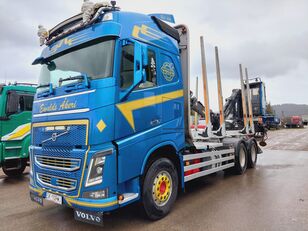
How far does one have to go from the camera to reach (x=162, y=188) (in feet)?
13.2

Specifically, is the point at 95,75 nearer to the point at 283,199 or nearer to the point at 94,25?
the point at 94,25

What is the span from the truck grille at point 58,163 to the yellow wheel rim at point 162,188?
131 cm

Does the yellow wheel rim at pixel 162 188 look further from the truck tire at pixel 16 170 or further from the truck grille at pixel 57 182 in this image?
the truck tire at pixel 16 170

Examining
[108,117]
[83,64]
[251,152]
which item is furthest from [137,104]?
[251,152]

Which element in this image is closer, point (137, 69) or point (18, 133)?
point (137, 69)

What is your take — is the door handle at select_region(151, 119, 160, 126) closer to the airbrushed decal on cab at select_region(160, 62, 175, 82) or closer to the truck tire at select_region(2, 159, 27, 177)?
the airbrushed decal on cab at select_region(160, 62, 175, 82)

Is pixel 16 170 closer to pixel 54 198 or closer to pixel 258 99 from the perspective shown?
pixel 54 198

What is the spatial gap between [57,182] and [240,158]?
5685mm

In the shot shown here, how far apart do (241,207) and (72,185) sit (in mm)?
3066

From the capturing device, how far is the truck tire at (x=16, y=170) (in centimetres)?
744

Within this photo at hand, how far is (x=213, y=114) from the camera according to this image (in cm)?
802

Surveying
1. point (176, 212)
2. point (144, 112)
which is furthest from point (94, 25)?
point (176, 212)

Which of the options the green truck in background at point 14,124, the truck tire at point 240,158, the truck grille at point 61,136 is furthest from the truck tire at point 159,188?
the green truck in background at point 14,124

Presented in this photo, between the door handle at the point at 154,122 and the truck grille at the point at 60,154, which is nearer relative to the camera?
the truck grille at the point at 60,154
